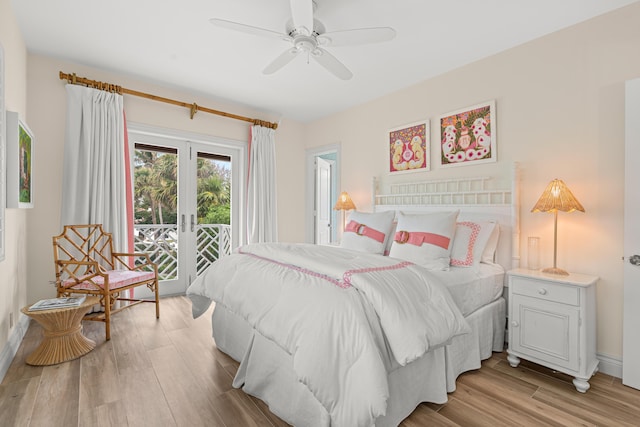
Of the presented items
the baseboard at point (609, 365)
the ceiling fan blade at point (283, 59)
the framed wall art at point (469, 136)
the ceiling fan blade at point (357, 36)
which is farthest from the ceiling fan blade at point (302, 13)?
the baseboard at point (609, 365)

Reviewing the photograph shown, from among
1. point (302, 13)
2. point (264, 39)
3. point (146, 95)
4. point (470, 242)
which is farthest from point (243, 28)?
point (470, 242)

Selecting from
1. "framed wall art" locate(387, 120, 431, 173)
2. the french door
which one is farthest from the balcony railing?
"framed wall art" locate(387, 120, 431, 173)

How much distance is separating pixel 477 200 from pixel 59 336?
12.3ft

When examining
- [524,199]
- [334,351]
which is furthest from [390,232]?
[334,351]

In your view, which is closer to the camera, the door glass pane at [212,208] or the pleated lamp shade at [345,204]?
the pleated lamp shade at [345,204]

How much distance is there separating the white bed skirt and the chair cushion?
4.00 feet

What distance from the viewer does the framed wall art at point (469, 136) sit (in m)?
2.99

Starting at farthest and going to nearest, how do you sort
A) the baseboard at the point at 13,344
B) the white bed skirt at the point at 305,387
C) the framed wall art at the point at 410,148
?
the framed wall art at the point at 410,148 < the baseboard at the point at 13,344 < the white bed skirt at the point at 305,387

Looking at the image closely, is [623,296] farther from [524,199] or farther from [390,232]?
[390,232]

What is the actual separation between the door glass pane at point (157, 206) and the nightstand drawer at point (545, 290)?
151 inches

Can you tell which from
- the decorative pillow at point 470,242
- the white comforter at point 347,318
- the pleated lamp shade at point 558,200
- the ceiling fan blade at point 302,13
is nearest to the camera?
the white comforter at point 347,318

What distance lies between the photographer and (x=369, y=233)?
10.4 feet

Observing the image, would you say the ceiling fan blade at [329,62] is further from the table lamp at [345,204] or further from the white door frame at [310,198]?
the white door frame at [310,198]

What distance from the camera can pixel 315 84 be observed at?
371cm
